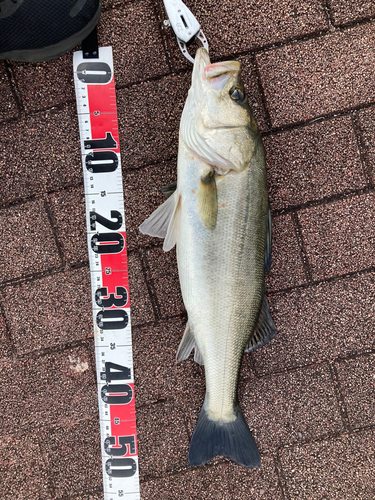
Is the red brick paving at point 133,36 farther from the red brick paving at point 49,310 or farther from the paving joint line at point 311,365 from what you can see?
the paving joint line at point 311,365

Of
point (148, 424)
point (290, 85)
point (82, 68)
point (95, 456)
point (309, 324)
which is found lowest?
point (95, 456)

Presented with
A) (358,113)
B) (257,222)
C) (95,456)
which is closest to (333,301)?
(257,222)

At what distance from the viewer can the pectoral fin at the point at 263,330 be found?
2363 millimetres

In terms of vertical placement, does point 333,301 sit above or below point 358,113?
below

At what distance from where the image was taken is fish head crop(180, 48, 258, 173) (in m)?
2.06

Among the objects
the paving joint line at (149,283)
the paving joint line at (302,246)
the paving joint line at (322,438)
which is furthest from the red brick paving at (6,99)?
the paving joint line at (322,438)

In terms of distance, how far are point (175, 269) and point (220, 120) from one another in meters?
1.13

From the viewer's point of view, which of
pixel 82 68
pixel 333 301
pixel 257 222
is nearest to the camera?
pixel 257 222

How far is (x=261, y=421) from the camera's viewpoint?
2701 mm

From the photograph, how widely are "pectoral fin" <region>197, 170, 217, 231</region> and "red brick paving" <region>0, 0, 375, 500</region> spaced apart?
58 cm

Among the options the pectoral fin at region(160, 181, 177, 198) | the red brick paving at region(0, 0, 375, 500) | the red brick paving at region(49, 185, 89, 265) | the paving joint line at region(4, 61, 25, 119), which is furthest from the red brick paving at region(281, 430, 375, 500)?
the paving joint line at region(4, 61, 25, 119)

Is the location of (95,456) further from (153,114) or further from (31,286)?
(153,114)

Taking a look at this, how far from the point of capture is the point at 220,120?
2.06 metres

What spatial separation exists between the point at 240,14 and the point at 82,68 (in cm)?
122
